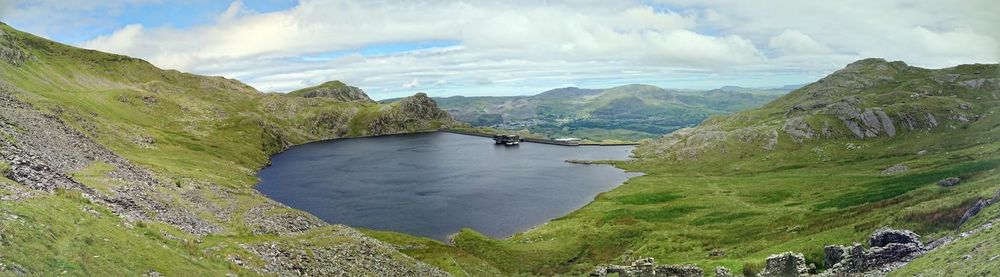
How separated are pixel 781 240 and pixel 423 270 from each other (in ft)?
154

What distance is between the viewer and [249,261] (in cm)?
4672

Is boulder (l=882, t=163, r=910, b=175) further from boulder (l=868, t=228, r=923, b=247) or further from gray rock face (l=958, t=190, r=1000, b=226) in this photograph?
boulder (l=868, t=228, r=923, b=247)

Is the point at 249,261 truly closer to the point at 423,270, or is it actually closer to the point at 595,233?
the point at 423,270

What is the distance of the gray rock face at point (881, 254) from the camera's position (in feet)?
138

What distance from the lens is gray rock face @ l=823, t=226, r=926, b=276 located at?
4216cm

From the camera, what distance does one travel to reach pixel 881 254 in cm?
4325

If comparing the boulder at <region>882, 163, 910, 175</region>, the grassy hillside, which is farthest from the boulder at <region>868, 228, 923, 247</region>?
the boulder at <region>882, 163, 910, 175</region>

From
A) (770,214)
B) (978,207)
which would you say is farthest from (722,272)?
(770,214)

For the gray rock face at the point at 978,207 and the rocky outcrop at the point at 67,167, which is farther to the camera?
the rocky outcrop at the point at 67,167

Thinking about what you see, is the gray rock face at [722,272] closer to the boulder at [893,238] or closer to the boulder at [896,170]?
the boulder at [893,238]

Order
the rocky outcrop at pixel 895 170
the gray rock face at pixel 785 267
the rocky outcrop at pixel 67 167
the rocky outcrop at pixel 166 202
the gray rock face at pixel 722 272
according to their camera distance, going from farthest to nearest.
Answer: the rocky outcrop at pixel 895 170 → the gray rock face at pixel 722 272 → the rocky outcrop at pixel 166 202 → the rocky outcrop at pixel 67 167 → the gray rock face at pixel 785 267

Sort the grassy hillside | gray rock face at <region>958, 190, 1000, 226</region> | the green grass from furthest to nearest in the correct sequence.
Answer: the grassy hillside → gray rock face at <region>958, 190, 1000, 226</region> → the green grass

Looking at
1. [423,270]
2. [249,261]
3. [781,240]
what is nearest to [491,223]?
[423,270]

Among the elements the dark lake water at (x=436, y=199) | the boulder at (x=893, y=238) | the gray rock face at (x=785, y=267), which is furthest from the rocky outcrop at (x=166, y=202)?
the boulder at (x=893, y=238)
